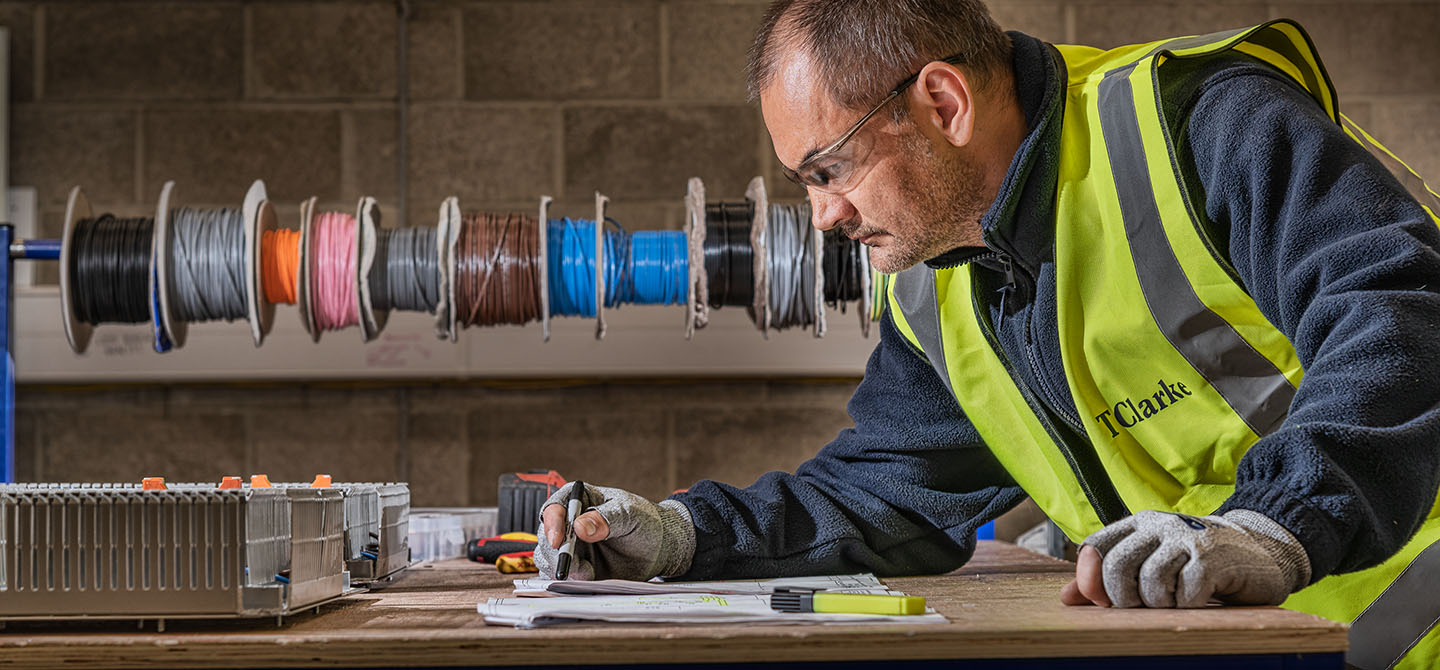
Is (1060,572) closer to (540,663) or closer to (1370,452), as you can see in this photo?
(1370,452)

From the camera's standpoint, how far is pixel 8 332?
2.11 meters

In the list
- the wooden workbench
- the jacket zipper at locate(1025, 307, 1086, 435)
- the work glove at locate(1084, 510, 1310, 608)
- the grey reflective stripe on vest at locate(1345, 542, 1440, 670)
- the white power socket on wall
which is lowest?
the grey reflective stripe on vest at locate(1345, 542, 1440, 670)

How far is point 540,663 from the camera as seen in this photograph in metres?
0.88

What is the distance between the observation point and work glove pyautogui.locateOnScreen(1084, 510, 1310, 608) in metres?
0.90

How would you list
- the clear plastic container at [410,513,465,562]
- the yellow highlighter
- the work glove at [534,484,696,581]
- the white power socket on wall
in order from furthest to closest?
the white power socket on wall → the clear plastic container at [410,513,465,562] → the work glove at [534,484,696,581] → the yellow highlighter

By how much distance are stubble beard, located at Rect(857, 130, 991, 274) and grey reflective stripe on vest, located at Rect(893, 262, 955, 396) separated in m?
0.12

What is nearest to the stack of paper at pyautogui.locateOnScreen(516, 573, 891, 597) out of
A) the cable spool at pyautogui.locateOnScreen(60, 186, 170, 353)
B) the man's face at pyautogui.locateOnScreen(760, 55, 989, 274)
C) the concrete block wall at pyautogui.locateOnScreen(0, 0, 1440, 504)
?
the man's face at pyautogui.locateOnScreen(760, 55, 989, 274)

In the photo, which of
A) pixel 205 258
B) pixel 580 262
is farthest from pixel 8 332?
pixel 580 262

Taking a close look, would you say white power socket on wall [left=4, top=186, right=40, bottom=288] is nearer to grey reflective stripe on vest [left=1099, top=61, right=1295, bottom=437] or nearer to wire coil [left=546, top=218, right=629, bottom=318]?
wire coil [left=546, top=218, right=629, bottom=318]

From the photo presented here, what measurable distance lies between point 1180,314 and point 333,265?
1509 millimetres

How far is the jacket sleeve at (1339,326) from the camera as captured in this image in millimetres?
919

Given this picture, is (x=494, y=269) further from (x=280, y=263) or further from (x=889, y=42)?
(x=889, y=42)

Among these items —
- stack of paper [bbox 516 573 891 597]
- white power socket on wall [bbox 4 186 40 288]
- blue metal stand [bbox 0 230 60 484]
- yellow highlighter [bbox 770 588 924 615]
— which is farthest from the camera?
white power socket on wall [bbox 4 186 40 288]

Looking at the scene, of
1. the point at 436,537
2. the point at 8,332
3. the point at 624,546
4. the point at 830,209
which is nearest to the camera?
the point at 624,546
